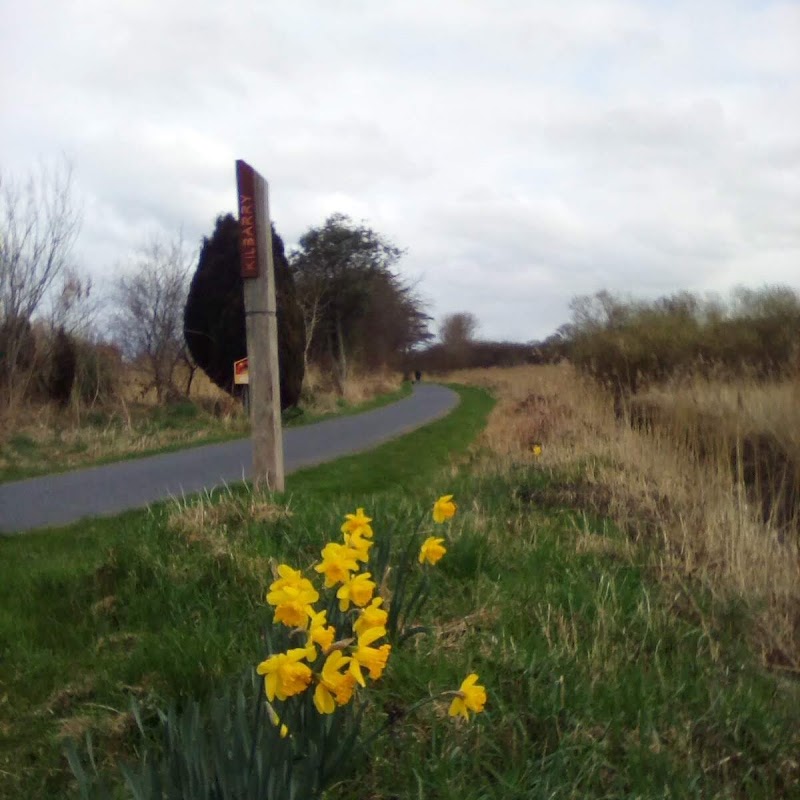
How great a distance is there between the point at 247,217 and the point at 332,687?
17.9ft

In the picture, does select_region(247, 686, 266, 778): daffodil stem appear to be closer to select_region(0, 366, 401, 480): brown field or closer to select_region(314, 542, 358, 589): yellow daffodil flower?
select_region(314, 542, 358, 589): yellow daffodil flower

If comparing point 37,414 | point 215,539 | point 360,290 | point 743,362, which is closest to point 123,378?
point 37,414

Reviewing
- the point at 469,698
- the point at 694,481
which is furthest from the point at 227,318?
the point at 469,698

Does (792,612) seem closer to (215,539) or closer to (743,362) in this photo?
(215,539)

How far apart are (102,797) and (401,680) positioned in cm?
150

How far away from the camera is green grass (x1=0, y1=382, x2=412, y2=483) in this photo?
16062mm

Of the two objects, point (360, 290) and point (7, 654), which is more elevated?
point (360, 290)

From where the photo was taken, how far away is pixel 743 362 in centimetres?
1517

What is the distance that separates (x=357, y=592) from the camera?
10.5ft

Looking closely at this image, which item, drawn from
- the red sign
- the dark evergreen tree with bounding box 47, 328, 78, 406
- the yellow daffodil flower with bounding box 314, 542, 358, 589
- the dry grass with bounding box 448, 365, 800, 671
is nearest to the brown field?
the dark evergreen tree with bounding box 47, 328, 78, 406

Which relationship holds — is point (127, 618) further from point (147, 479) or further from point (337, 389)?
point (337, 389)

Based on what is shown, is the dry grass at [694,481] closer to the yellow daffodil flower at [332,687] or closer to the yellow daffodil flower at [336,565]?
the yellow daffodil flower at [336,565]

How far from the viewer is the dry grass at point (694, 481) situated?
5.84 m

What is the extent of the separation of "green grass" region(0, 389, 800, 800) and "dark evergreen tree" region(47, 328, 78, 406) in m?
16.3
